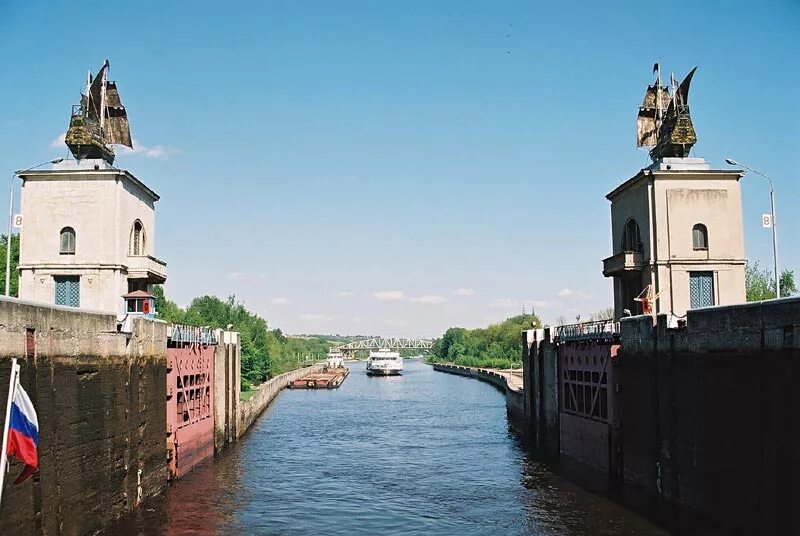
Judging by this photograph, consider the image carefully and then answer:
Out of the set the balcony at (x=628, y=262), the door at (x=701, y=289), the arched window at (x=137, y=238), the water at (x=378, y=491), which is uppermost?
the arched window at (x=137, y=238)

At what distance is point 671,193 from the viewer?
4022 cm

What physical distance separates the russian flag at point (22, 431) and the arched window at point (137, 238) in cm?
2974

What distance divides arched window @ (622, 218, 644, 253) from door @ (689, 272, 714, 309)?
324 centimetres

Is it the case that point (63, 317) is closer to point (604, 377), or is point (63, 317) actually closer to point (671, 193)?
point (604, 377)

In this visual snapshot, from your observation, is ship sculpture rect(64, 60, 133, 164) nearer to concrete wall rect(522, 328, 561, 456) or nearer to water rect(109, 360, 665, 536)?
water rect(109, 360, 665, 536)

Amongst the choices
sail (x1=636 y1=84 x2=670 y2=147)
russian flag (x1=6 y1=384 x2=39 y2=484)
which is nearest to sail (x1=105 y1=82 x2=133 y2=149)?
sail (x1=636 y1=84 x2=670 y2=147)

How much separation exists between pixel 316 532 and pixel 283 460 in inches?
629

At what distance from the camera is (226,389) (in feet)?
158

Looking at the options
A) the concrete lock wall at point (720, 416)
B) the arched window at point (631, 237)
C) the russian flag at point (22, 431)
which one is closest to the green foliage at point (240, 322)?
the arched window at point (631, 237)

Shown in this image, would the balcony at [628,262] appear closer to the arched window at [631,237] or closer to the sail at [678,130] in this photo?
the arched window at [631,237]

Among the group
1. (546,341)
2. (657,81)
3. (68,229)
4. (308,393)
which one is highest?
(657,81)

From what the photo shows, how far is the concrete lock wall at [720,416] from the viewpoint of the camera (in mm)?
20250

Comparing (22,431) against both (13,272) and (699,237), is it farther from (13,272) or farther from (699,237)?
(13,272)

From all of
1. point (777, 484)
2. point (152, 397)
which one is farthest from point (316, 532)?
point (777, 484)
